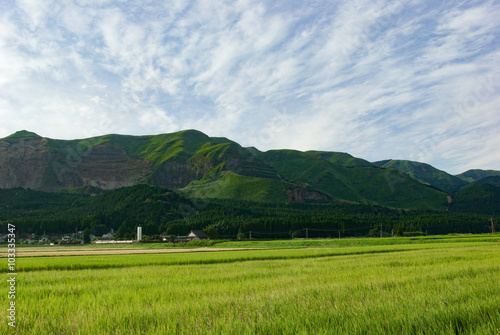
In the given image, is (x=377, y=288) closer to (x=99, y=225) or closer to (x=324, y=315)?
(x=324, y=315)

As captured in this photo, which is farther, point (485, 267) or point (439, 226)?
point (439, 226)

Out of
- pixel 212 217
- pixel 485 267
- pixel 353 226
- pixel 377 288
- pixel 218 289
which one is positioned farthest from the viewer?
pixel 212 217

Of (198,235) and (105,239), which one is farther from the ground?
(198,235)

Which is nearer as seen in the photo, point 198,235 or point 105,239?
point 198,235

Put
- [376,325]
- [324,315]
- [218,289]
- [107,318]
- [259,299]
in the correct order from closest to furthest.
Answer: [376,325] < [324,315] < [107,318] < [259,299] < [218,289]

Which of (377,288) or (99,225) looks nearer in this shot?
(377,288)

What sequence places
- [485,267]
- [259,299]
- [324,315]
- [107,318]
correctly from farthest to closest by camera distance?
Result: [485,267]
[259,299]
[107,318]
[324,315]

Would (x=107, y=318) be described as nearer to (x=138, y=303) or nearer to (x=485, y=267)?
(x=138, y=303)

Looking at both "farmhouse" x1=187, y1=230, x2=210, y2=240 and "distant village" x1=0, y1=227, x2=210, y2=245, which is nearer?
"distant village" x1=0, y1=227, x2=210, y2=245

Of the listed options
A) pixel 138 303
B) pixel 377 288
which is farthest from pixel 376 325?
pixel 138 303

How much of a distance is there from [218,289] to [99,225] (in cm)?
20666

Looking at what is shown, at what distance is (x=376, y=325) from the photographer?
19.8 feet

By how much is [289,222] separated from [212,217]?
167ft

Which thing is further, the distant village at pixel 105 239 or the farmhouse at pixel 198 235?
the farmhouse at pixel 198 235
